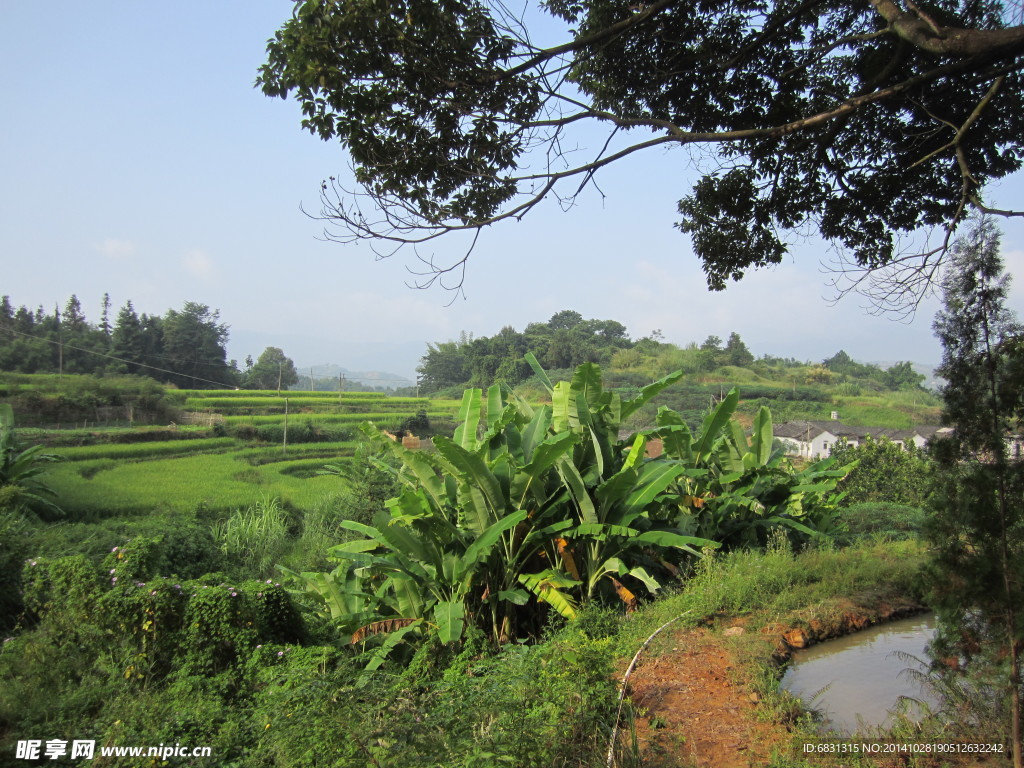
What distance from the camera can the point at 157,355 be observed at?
24.1 meters

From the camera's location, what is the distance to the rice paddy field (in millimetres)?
13219

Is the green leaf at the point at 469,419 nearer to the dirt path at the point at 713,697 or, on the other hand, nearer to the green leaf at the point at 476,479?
the green leaf at the point at 476,479

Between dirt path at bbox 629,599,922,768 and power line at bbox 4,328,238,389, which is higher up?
power line at bbox 4,328,238,389

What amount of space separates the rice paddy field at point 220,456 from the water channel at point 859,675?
282 inches

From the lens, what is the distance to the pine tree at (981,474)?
230 cm

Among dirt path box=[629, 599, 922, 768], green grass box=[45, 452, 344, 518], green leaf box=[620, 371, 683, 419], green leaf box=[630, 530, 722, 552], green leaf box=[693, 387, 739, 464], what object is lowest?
green grass box=[45, 452, 344, 518]

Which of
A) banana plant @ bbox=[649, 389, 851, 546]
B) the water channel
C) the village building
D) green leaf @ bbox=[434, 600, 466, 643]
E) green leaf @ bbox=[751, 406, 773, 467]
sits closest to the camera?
the water channel

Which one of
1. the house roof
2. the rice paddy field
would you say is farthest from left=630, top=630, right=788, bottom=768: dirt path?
the house roof

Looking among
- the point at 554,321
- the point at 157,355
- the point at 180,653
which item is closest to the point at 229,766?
the point at 180,653

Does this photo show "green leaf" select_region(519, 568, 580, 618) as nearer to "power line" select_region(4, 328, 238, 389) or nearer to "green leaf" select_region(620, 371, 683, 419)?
"green leaf" select_region(620, 371, 683, 419)

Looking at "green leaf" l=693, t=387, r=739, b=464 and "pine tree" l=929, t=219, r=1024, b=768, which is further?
"green leaf" l=693, t=387, r=739, b=464

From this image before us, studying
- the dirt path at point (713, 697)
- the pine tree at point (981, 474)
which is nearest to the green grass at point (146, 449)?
the dirt path at point (713, 697)

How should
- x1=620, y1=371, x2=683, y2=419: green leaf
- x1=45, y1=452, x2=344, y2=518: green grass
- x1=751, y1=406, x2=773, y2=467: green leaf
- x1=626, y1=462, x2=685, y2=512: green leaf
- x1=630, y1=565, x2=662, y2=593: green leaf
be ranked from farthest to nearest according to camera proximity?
x1=45, y1=452, x2=344, y2=518: green grass < x1=751, y1=406, x2=773, y2=467: green leaf < x1=620, y1=371, x2=683, y2=419: green leaf < x1=626, y1=462, x2=685, y2=512: green leaf < x1=630, y1=565, x2=662, y2=593: green leaf

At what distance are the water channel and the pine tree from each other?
578mm
